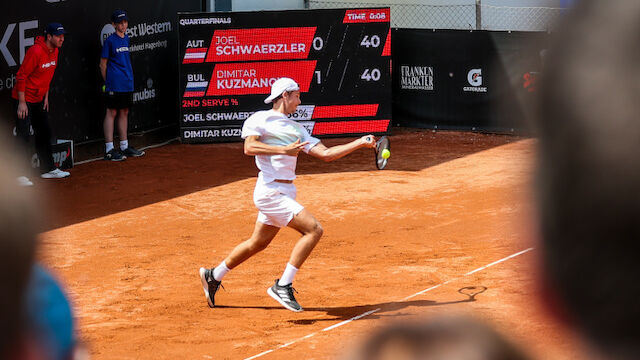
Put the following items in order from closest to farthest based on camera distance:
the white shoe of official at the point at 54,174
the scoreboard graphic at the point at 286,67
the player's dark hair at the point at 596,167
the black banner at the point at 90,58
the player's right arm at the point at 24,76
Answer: the player's dark hair at the point at 596,167 < the player's right arm at the point at 24,76 < the black banner at the point at 90,58 < the white shoe of official at the point at 54,174 < the scoreboard graphic at the point at 286,67

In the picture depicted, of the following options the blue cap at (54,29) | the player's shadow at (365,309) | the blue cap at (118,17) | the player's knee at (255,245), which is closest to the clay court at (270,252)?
the player's shadow at (365,309)

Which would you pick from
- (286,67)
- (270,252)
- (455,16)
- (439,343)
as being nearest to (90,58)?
(286,67)

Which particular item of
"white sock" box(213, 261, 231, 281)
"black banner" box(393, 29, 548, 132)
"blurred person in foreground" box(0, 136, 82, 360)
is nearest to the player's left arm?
"white sock" box(213, 261, 231, 281)

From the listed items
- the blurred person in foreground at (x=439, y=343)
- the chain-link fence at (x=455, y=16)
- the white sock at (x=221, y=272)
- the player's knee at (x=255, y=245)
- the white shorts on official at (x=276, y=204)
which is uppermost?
the blurred person in foreground at (x=439, y=343)

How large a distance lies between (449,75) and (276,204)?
11181 mm

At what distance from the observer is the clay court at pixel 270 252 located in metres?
8.50

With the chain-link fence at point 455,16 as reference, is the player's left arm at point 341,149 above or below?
below

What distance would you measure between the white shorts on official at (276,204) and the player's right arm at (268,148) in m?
0.32

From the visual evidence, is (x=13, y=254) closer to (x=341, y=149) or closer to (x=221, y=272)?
(x=341, y=149)

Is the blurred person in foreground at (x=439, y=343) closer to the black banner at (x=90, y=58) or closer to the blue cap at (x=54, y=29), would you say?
the black banner at (x=90, y=58)

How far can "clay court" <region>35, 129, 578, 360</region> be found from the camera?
8500 millimetres

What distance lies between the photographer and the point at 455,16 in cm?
2216

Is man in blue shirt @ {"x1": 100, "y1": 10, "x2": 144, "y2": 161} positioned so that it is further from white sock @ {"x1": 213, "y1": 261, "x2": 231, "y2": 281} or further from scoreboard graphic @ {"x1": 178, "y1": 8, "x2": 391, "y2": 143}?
white sock @ {"x1": 213, "y1": 261, "x2": 231, "y2": 281}

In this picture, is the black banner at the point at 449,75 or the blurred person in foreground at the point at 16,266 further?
the black banner at the point at 449,75
